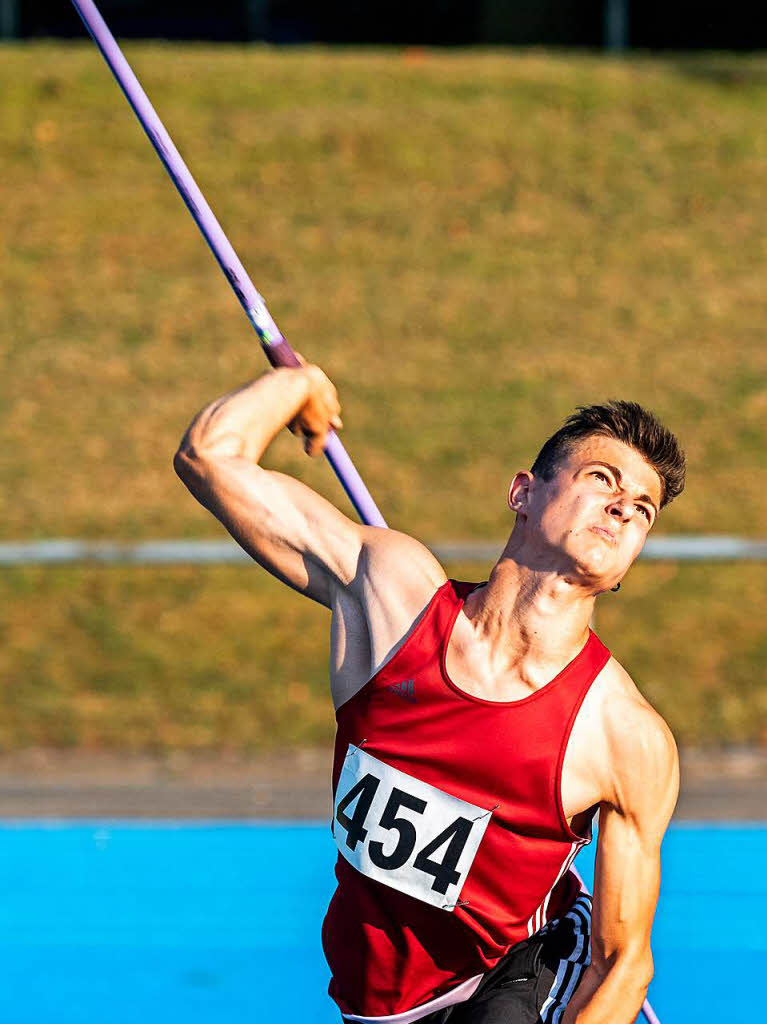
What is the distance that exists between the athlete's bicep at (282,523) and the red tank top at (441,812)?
237 millimetres

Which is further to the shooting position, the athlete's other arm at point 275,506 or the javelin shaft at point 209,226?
the javelin shaft at point 209,226

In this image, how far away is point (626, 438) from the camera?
10.1ft

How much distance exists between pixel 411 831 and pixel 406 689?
294 mm

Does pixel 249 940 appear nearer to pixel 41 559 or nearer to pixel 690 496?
pixel 41 559

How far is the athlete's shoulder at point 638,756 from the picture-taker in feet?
9.88

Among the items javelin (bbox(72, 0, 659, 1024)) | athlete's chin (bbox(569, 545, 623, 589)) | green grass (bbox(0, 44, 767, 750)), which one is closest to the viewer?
athlete's chin (bbox(569, 545, 623, 589))

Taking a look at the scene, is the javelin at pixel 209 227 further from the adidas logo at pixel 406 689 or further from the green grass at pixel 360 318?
the green grass at pixel 360 318

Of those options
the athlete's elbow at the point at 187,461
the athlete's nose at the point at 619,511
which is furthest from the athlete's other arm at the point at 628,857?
the athlete's elbow at the point at 187,461

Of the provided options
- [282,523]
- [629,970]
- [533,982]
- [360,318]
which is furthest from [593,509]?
[360,318]

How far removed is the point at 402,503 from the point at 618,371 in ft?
10.8

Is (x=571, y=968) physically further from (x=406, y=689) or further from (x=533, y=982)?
(x=406, y=689)

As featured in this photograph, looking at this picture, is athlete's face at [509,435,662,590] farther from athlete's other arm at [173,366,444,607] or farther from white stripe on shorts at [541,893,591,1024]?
white stripe on shorts at [541,893,591,1024]

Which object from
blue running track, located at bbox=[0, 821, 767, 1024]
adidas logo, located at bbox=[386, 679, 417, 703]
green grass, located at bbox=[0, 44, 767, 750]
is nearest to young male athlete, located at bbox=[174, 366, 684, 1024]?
adidas logo, located at bbox=[386, 679, 417, 703]

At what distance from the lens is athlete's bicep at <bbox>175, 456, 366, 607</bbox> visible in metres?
3.07
